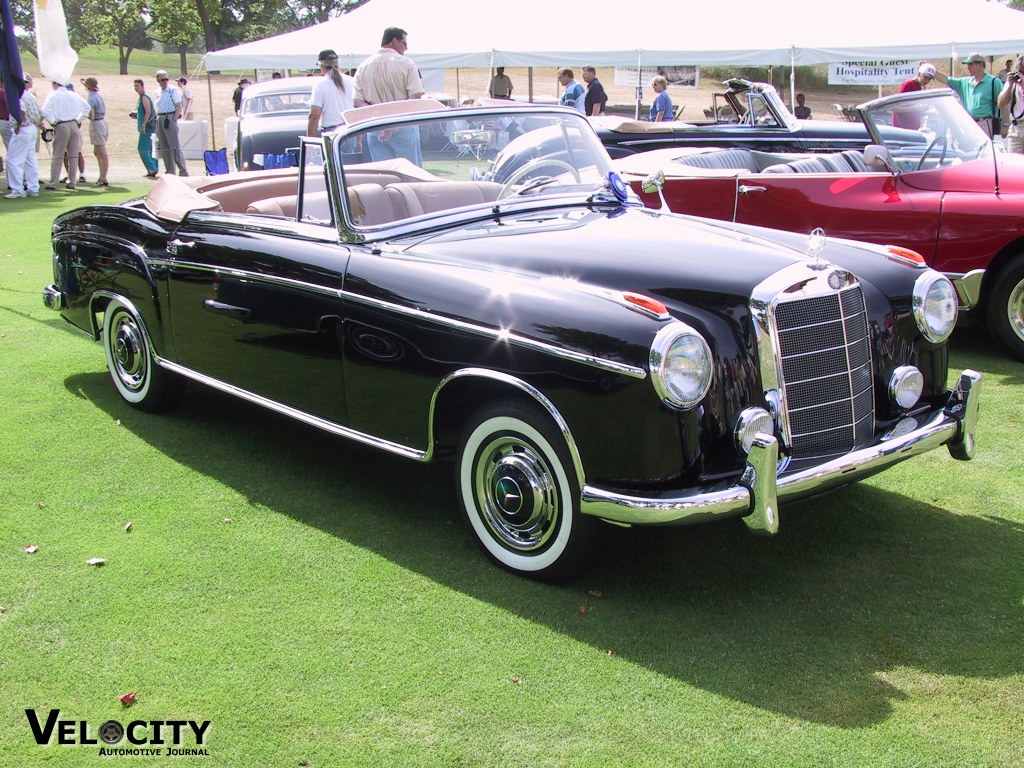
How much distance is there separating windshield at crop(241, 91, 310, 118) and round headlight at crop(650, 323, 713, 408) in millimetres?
14898

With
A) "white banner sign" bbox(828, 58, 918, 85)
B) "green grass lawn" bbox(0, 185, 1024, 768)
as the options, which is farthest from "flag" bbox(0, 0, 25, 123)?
"white banner sign" bbox(828, 58, 918, 85)

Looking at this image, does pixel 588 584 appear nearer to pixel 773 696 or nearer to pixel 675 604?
pixel 675 604

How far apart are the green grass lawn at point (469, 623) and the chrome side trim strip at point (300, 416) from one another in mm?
365

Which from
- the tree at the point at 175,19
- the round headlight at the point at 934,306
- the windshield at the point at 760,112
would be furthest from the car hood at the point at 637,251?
the tree at the point at 175,19

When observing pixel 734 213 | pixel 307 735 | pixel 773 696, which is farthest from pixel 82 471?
pixel 734 213

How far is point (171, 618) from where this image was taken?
139 inches

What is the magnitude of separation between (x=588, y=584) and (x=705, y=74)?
50.9m

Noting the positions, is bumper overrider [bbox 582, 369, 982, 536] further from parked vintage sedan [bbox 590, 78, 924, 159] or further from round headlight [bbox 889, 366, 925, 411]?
parked vintage sedan [bbox 590, 78, 924, 159]

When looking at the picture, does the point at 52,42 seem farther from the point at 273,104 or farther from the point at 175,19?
the point at 175,19

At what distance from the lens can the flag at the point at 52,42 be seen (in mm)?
8492

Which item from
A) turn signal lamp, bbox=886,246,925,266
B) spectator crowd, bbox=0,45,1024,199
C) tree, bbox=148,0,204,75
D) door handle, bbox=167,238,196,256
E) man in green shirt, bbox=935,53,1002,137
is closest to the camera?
turn signal lamp, bbox=886,246,925,266

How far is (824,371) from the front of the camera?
3637 millimetres

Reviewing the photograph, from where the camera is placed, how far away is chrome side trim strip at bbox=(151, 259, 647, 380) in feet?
10.8

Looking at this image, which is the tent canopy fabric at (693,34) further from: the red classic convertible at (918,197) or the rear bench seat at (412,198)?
the rear bench seat at (412,198)
